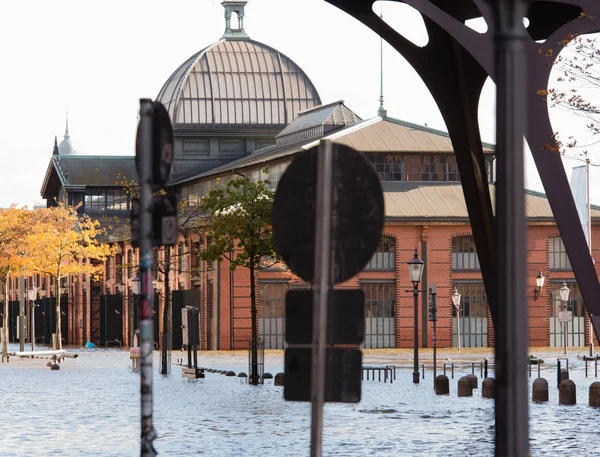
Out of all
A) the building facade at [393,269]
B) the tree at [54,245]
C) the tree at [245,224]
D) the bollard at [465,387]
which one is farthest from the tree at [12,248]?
the bollard at [465,387]

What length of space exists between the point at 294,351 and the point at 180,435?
14.3m

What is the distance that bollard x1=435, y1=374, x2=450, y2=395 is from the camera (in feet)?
113

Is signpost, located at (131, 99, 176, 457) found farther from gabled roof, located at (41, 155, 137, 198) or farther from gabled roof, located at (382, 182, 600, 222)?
gabled roof, located at (41, 155, 137, 198)

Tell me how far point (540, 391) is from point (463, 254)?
143 feet

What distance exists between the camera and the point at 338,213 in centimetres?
900

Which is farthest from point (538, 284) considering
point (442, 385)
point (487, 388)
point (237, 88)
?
point (487, 388)

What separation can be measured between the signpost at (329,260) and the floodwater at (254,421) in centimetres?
1094

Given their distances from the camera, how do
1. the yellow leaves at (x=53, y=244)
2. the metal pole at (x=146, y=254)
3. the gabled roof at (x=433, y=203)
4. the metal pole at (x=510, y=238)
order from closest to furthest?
the metal pole at (x=510, y=238)
the metal pole at (x=146, y=254)
the yellow leaves at (x=53, y=244)
the gabled roof at (x=433, y=203)

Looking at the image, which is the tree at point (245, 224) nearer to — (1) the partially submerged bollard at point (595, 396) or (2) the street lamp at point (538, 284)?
(1) the partially submerged bollard at point (595, 396)

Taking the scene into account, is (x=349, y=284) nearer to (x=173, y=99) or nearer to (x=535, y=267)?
(x=535, y=267)

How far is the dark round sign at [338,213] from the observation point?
29.3 feet

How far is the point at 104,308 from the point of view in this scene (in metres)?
90.6

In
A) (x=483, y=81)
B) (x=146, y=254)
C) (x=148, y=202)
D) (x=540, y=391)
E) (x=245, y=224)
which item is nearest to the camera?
(x=148, y=202)

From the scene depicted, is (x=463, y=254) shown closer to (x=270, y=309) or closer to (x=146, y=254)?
(x=270, y=309)
